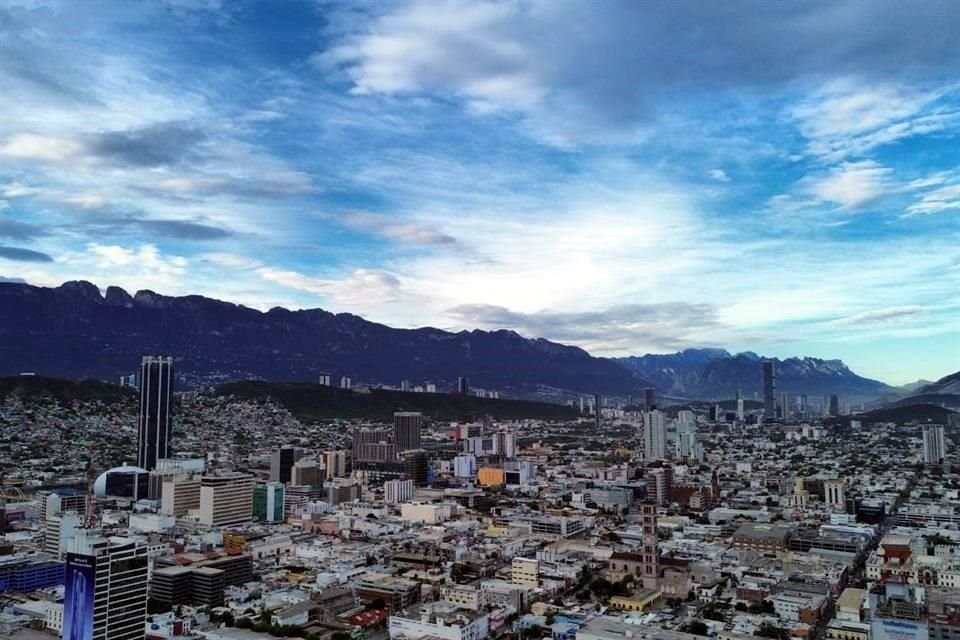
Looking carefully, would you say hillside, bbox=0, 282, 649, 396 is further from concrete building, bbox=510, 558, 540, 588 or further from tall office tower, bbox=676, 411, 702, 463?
concrete building, bbox=510, 558, 540, 588

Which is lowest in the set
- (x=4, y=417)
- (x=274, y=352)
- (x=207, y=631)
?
(x=207, y=631)

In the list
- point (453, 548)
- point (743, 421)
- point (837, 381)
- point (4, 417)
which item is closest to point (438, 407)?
point (743, 421)

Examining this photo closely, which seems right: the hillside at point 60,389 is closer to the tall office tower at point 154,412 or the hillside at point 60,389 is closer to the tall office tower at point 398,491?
the tall office tower at point 154,412

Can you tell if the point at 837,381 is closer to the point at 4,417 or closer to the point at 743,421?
the point at 743,421

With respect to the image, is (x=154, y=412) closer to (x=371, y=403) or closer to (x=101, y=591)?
(x=101, y=591)

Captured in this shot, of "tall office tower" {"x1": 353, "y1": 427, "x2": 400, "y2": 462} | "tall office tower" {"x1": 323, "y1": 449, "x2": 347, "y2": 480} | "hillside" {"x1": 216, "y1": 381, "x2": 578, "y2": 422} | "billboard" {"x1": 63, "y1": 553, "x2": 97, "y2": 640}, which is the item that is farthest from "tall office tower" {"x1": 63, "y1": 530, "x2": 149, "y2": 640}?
"hillside" {"x1": 216, "y1": 381, "x2": 578, "y2": 422}

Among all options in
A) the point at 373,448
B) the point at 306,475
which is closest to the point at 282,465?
the point at 306,475
